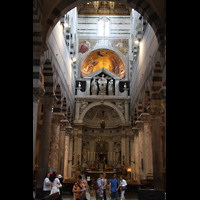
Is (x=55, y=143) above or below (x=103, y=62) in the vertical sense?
below

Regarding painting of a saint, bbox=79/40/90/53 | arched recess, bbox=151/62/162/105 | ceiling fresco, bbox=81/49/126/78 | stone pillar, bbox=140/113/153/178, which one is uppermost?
painting of a saint, bbox=79/40/90/53

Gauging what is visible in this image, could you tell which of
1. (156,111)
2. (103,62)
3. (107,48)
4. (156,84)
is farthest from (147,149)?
(103,62)

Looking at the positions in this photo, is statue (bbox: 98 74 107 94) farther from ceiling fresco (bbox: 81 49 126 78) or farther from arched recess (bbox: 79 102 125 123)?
ceiling fresco (bbox: 81 49 126 78)

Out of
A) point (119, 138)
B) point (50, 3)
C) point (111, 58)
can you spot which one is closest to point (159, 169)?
point (50, 3)

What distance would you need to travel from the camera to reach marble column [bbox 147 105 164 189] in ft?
40.2

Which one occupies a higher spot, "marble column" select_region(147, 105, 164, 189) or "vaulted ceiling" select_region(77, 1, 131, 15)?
"vaulted ceiling" select_region(77, 1, 131, 15)

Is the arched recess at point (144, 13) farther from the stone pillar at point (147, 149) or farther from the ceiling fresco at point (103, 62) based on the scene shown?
the ceiling fresco at point (103, 62)

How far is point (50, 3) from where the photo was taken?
1020cm

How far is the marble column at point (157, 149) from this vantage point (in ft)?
40.2

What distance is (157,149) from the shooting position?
1265 cm

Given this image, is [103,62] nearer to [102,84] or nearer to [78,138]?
[102,84]

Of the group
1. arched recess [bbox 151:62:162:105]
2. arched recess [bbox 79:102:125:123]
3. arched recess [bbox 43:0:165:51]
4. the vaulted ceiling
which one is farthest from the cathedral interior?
arched recess [bbox 43:0:165:51]
